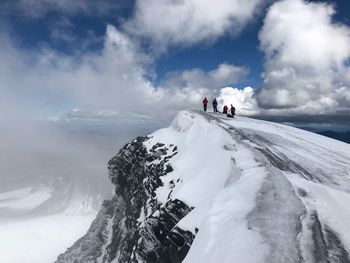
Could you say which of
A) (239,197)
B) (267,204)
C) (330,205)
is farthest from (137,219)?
(330,205)

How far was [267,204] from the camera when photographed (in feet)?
52.6

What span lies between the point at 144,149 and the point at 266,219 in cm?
5314

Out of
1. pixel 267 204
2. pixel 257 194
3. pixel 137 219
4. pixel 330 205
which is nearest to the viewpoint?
pixel 267 204

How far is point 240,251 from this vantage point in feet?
38.0

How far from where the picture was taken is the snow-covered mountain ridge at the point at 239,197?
40.5ft

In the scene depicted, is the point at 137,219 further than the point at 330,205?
Yes

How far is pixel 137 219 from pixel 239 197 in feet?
161

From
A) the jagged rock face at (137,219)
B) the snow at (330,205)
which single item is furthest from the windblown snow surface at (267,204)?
the jagged rock face at (137,219)

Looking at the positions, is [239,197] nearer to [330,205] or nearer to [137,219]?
[330,205]

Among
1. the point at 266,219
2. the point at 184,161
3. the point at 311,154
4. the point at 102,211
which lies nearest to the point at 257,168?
the point at 266,219

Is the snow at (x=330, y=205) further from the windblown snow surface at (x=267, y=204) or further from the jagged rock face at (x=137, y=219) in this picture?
the jagged rock face at (x=137, y=219)

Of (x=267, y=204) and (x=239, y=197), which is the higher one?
(x=267, y=204)

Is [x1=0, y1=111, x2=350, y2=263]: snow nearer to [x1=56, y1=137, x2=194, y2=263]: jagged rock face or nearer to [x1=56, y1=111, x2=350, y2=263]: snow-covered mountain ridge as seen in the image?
[x1=56, y1=111, x2=350, y2=263]: snow-covered mountain ridge

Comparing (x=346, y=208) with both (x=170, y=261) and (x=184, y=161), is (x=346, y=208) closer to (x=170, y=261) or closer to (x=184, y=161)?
(x=170, y=261)
